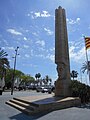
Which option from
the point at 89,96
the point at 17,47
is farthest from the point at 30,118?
the point at 17,47

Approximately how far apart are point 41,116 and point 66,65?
28.5ft

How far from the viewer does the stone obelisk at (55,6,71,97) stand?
1737 cm

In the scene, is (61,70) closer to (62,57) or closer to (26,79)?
(62,57)

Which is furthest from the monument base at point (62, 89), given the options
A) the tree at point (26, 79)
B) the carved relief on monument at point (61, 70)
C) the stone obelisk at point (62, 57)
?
the tree at point (26, 79)

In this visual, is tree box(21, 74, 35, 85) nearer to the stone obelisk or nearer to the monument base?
the stone obelisk

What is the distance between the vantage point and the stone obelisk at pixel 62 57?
57.0ft

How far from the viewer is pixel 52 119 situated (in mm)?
9758

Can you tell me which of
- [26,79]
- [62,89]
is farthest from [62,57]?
[26,79]

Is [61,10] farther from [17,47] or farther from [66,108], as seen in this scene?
[17,47]

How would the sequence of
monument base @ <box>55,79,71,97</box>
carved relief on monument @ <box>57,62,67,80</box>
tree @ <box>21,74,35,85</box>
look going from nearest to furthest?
monument base @ <box>55,79,71,97</box>, carved relief on monument @ <box>57,62,67,80</box>, tree @ <box>21,74,35,85</box>

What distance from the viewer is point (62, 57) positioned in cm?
1820

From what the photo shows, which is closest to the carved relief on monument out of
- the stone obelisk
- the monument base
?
the stone obelisk

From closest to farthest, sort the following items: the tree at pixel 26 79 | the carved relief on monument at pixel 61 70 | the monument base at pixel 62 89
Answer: the monument base at pixel 62 89
the carved relief on monument at pixel 61 70
the tree at pixel 26 79

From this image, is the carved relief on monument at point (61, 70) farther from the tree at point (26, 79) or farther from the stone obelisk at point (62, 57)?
the tree at point (26, 79)
